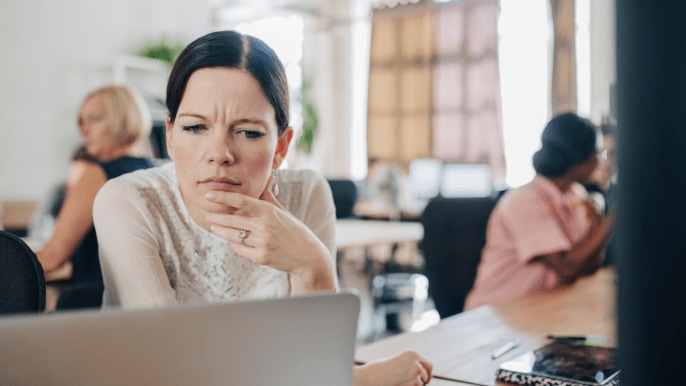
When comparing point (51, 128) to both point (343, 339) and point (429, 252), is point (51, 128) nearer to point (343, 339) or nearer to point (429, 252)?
point (429, 252)

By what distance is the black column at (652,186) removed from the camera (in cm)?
38

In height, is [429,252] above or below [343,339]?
below

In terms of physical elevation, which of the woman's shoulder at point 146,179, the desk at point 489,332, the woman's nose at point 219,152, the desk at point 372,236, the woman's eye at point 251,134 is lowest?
the desk at point 372,236

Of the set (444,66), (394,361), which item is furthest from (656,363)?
(444,66)

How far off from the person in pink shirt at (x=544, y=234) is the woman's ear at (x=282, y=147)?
1.15 m

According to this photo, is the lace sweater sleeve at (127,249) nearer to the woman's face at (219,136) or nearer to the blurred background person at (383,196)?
the woman's face at (219,136)

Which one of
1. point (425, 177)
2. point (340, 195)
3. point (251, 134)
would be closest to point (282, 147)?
point (251, 134)

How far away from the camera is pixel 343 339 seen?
545mm

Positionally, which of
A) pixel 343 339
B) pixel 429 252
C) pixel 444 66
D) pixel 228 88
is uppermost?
pixel 444 66

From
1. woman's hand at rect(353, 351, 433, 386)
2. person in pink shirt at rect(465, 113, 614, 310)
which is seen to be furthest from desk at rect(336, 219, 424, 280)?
woman's hand at rect(353, 351, 433, 386)

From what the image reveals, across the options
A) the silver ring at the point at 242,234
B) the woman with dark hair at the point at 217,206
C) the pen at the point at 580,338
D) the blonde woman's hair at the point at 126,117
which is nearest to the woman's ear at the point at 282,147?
the woman with dark hair at the point at 217,206

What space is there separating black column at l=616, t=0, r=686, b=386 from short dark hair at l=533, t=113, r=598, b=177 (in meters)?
1.54

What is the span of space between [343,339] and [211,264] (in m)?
0.35

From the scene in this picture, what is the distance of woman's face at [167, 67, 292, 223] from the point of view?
2.63 feet
